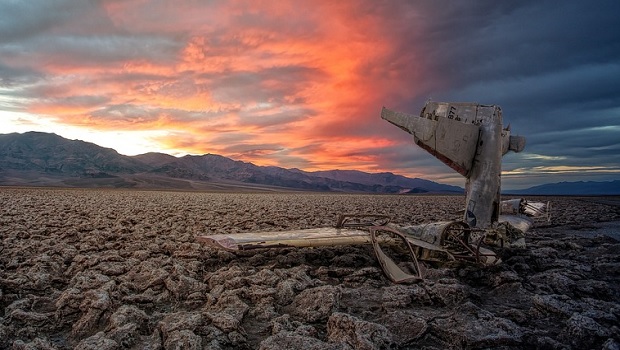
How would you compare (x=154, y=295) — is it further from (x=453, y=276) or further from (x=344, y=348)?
(x=453, y=276)

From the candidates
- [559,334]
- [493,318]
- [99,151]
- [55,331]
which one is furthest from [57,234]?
[99,151]

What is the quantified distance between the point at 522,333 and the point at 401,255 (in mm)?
2369

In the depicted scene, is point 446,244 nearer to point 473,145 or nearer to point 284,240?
point 473,145

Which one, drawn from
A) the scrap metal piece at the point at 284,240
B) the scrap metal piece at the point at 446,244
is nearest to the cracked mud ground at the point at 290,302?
the scrap metal piece at the point at 446,244

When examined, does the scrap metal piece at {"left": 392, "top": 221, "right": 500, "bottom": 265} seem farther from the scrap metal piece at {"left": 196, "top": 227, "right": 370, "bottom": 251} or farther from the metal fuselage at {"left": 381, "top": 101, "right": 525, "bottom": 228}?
the metal fuselage at {"left": 381, "top": 101, "right": 525, "bottom": 228}

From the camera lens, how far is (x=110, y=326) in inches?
105

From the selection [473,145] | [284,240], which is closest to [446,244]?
[473,145]

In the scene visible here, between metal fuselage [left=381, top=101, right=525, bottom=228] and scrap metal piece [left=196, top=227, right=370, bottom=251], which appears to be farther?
metal fuselage [left=381, top=101, right=525, bottom=228]

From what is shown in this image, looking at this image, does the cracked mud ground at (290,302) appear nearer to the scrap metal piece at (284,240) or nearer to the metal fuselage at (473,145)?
the scrap metal piece at (284,240)

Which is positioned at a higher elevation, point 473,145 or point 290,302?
point 473,145

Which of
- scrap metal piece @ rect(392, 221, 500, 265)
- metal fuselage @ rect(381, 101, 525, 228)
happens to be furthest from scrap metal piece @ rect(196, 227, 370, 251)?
metal fuselage @ rect(381, 101, 525, 228)

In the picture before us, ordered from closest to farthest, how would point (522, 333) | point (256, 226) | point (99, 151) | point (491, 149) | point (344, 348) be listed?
point (344, 348)
point (522, 333)
point (491, 149)
point (256, 226)
point (99, 151)

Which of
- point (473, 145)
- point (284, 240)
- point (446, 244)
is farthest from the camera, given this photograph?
point (473, 145)

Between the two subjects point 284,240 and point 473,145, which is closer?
point 284,240
